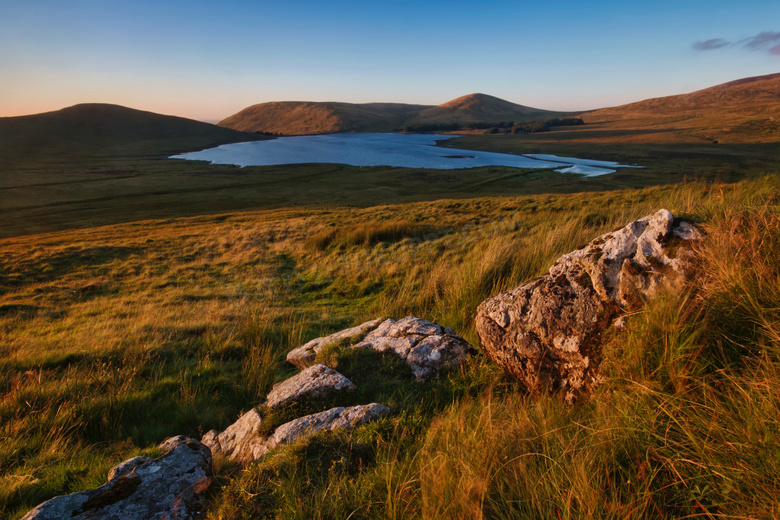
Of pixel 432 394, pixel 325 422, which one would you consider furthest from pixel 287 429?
pixel 432 394

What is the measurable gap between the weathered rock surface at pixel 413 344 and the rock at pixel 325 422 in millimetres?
974

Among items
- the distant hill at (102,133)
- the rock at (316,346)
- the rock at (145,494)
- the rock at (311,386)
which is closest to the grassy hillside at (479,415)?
the rock at (145,494)

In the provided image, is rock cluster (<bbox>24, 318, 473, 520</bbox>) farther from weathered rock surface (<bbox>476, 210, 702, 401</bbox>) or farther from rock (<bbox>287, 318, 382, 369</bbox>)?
weathered rock surface (<bbox>476, 210, 702, 401</bbox>)

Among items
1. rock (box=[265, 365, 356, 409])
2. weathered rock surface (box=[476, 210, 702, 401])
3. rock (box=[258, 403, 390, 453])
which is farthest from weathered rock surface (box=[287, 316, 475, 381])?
rock (box=[258, 403, 390, 453])

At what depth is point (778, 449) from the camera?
158 centimetres

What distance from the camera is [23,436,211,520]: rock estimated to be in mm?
2270

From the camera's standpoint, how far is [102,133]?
496 feet

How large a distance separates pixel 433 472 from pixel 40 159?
140m

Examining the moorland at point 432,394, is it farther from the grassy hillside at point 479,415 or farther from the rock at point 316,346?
the rock at point 316,346

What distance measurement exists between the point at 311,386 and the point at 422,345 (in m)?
1.32

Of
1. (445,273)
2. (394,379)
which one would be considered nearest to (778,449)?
(394,379)

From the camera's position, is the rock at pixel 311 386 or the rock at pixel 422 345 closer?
the rock at pixel 311 386

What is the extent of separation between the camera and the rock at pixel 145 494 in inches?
89.4

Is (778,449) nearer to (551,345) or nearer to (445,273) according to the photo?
(551,345)
